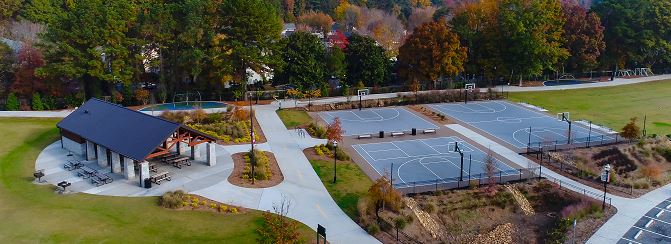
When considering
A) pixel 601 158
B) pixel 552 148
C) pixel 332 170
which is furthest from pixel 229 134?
pixel 601 158

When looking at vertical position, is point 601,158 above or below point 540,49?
below

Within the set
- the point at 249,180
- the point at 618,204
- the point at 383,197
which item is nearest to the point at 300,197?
the point at 249,180

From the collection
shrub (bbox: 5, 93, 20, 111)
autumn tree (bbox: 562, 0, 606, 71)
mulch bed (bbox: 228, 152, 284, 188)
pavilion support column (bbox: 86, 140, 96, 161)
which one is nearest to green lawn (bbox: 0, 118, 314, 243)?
pavilion support column (bbox: 86, 140, 96, 161)

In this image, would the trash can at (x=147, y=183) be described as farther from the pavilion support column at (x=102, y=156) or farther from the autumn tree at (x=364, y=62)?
the autumn tree at (x=364, y=62)

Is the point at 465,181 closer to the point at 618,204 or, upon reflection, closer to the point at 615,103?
the point at 618,204

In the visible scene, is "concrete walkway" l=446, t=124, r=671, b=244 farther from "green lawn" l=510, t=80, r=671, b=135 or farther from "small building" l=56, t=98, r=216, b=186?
"small building" l=56, t=98, r=216, b=186

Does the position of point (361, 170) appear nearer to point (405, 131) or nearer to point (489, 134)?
point (405, 131)

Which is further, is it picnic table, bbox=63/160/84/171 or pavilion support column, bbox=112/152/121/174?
picnic table, bbox=63/160/84/171
